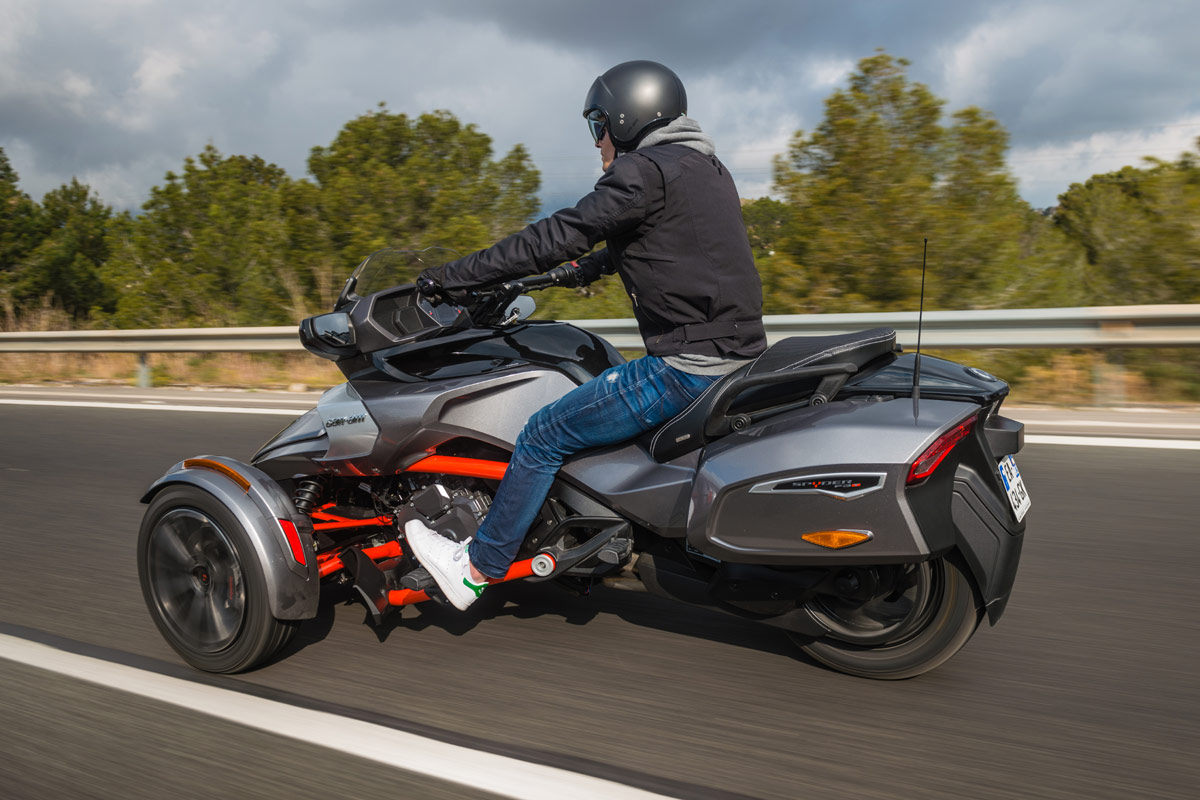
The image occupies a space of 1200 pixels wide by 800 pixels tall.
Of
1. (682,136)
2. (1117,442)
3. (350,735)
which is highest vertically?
(682,136)

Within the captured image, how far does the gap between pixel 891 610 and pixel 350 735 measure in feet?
5.38

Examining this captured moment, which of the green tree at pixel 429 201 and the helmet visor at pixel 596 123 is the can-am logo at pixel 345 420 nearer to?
the helmet visor at pixel 596 123

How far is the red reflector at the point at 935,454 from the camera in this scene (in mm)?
2582

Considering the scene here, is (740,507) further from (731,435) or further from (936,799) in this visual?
(936,799)

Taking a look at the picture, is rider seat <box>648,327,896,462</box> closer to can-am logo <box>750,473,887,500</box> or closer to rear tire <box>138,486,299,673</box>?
can-am logo <box>750,473,887,500</box>

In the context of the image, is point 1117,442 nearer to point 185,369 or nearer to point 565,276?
point 565,276

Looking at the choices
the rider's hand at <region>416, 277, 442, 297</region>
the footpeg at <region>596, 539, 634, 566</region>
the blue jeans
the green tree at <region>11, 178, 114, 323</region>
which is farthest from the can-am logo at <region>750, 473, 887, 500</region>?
the green tree at <region>11, 178, 114, 323</region>

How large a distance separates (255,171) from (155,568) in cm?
2299

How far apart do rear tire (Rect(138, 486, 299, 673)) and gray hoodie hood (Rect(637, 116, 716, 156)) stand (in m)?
1.78

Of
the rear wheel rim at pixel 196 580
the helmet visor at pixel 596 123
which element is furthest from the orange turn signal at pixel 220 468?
the helmet visor at pixel 596 123

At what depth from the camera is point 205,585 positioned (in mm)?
3311

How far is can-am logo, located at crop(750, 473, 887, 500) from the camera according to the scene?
261 centimetres

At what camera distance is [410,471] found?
10.8 ft

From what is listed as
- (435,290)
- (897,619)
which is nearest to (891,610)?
(897,619)
